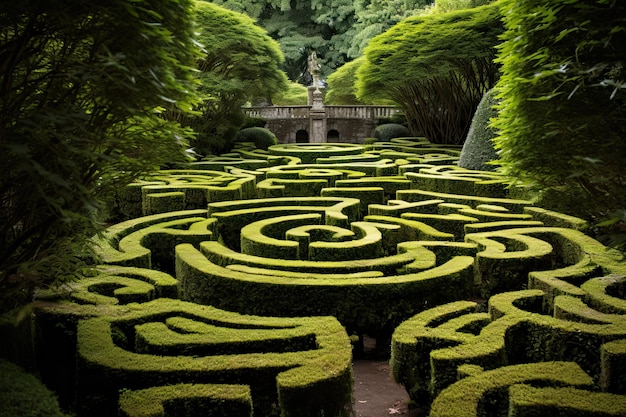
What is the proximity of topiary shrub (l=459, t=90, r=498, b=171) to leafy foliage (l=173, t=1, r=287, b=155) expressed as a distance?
10624mm

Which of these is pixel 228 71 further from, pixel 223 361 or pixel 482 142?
pixel 223 361

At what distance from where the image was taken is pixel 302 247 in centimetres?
1023

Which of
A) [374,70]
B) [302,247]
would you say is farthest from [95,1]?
[374,70]

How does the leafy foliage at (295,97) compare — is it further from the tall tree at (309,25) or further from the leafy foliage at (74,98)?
the leafy foliage at (74,98)

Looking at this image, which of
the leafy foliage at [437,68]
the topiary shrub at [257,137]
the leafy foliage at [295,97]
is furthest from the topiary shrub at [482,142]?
the leafy foliage at [295,97]

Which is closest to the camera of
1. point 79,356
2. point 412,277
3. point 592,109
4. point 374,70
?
point 592,109

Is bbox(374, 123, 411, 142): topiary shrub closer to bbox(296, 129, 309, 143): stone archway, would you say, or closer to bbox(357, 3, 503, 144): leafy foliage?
bbox(357, 3, 503, 144): leafy foliage

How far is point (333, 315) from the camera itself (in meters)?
7.70

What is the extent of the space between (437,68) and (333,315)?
19721 millimetres

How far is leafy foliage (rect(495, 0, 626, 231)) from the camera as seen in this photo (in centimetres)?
477

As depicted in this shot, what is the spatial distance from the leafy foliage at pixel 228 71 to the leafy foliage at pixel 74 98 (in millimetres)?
18306

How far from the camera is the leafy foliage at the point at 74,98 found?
4.00 meters

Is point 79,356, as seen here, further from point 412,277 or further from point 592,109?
point 592,109

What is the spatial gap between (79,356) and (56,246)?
1.08 m
